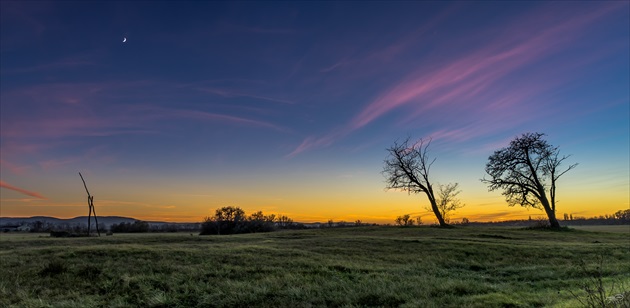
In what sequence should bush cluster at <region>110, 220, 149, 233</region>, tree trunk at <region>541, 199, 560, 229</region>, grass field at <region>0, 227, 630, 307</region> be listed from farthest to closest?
bush cluster at <region>110, 220, 149, 233</region>
tree trunk at <region>541, 199, 560, 229</region>
grass field at <region>0, 227, 630, 307</region>

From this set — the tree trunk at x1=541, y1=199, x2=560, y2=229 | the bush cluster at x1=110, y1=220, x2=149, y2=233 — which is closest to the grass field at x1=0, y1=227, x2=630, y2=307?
the tree trunk at x1=541, y1=199, x2=560, y2=229

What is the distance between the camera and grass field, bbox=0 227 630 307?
32.9 ft

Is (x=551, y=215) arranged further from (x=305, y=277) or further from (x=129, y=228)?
(x=129, y=228)

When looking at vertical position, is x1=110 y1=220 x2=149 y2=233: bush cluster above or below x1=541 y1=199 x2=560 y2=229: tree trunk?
below

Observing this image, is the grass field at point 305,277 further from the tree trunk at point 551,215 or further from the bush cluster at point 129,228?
the bush cluster at point 129,228

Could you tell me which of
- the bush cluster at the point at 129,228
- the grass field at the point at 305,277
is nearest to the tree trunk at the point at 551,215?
the grass field at the point at 305,277

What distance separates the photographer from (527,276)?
13867 millimetres

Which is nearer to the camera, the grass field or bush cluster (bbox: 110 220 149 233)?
the grass field

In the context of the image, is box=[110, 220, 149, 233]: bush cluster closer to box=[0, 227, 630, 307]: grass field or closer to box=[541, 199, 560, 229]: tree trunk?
box=[0, 227, 630, 307]: grass field

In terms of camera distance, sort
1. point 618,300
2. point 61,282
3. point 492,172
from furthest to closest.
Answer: point 492,172 < point 61,282 < point 618,300

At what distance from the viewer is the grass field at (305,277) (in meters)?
10.0

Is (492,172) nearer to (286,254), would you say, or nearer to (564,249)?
(564,249)

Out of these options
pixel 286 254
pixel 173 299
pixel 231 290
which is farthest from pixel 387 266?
pixel 173 299

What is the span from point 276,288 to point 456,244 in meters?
16.0
